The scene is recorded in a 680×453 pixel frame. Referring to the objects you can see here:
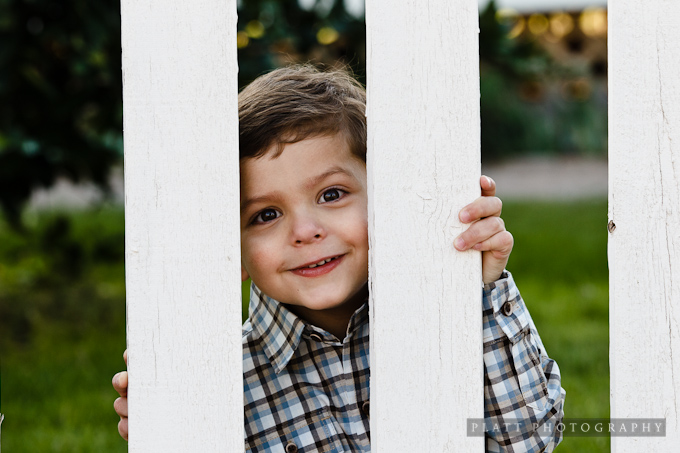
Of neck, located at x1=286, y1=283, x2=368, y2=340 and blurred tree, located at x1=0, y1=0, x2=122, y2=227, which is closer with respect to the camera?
neck, located at x1=286, y1=283, x2=368, y2=340

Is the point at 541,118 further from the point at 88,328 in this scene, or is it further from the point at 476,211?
the point at 476,211

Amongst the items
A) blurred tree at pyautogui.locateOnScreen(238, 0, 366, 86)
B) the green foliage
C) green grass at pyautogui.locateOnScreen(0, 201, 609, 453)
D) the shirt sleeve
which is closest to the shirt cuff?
the shirt sleeve

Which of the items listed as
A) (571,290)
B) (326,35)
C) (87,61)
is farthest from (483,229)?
(571,290)

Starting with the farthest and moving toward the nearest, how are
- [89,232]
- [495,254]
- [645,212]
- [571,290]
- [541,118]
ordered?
[541,118] < [89,232] < [571,290] < [495,254] < [645,212]

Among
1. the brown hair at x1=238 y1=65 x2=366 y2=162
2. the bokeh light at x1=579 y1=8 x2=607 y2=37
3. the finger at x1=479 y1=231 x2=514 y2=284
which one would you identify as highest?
the bokeh light at x1=579 y1=8 x2=607 y2=37

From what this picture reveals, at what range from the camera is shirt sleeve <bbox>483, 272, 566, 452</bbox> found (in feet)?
4.38

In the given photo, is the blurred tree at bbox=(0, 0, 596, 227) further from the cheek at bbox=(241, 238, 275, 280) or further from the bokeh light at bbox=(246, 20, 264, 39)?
the cheek at bbox=(241, 238, 275, 280)

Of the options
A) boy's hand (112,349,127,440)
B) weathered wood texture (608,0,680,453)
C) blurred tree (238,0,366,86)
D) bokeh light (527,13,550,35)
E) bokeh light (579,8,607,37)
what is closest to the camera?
weathered wood texture (608,0,680,453)

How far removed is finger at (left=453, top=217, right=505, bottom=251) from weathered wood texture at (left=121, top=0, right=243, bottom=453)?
328 mm

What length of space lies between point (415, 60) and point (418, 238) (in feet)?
0.85

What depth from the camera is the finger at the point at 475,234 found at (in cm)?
113

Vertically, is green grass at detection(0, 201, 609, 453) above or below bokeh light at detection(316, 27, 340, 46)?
below

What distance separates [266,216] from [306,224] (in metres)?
0.09

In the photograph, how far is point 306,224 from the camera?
1490mm
